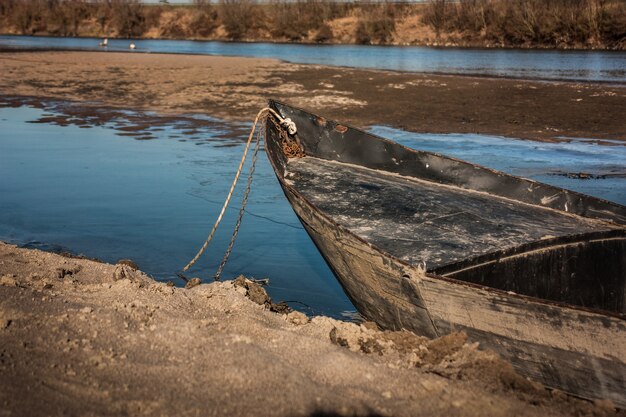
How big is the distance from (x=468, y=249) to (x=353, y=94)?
1420 centimetres

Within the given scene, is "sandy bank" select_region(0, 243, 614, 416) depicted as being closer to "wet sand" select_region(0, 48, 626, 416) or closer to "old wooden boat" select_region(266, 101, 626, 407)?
"wet sand" select_region(0, 48, 626, 416)

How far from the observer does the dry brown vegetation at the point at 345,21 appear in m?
36.1

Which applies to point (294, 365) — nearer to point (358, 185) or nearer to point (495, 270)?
point (495, 270)

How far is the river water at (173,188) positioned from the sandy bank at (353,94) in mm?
1301

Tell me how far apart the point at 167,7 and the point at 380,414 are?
64074 mm

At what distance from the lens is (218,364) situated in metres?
4.04

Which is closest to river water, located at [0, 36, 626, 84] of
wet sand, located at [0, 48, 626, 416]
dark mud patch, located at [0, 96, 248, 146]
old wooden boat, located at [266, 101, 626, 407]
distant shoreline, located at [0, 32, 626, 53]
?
distant shoreline, located at [0, 32, 626, 53]

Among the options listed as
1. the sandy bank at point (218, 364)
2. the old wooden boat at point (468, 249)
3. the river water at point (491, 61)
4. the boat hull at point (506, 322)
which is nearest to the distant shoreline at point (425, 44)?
the river water at point (491, 61)

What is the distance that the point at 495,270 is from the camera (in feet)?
16.3

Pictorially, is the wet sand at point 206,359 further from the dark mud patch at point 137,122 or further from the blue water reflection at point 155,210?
the dark mud patch at point 137,122

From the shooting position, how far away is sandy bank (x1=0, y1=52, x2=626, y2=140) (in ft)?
50.1

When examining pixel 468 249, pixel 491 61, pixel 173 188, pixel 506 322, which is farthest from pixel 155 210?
pixel 491 61

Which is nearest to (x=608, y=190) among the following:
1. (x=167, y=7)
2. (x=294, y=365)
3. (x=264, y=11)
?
(x=294, y=365)

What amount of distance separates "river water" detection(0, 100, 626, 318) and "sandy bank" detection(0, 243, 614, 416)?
1484mm
